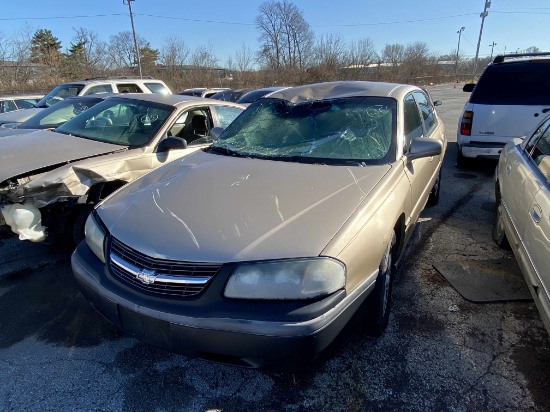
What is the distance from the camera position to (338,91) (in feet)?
11.3

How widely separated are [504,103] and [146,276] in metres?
6.06

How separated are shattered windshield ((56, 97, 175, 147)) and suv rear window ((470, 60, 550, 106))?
492cm

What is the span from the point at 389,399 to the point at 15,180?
3.34 meters

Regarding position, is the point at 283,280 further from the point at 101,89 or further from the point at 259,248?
the point at 101,89

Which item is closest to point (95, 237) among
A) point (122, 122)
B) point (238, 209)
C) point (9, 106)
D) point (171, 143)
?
point (238, 209)

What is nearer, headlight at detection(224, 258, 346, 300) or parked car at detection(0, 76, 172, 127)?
headlight at detection(224, 258, 346, 300)

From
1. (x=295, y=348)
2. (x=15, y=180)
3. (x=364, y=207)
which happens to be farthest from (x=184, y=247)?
(x=15, y=180)

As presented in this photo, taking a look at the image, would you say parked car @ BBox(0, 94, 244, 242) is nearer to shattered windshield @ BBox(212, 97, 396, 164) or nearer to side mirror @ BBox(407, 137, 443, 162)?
shattered windshield @ BBox(212, 97, 396, 164)

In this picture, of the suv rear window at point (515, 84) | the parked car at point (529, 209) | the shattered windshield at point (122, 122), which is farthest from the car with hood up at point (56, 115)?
the suv rear window at point (515, 84)

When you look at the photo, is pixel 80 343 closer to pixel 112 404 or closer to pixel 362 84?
pixel 112 404

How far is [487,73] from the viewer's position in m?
6.05

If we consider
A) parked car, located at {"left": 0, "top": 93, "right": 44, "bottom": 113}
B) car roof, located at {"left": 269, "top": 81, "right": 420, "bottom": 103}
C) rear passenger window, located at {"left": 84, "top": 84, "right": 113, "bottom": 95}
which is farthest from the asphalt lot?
parked car, located at {"left": 0, "top": 93, "right": 44, "bottom": 113}

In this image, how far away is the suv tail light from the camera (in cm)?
595

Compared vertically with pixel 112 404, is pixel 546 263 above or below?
above
